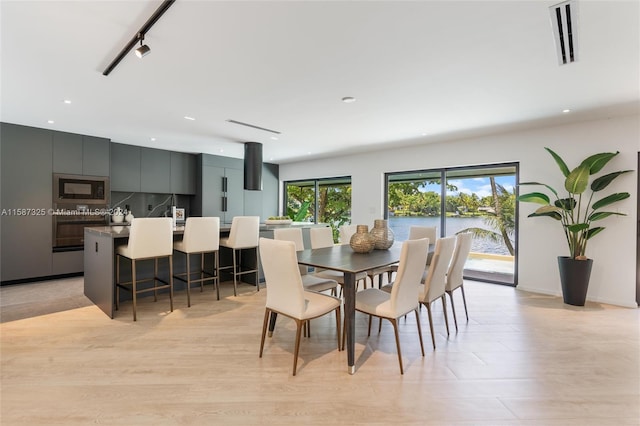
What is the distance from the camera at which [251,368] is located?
7.41ft

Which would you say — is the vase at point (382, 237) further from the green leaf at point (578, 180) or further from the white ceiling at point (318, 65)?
the green leaf at point (578, 180)

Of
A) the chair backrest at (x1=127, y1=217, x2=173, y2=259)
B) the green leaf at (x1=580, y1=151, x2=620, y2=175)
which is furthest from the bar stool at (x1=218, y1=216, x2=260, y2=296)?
the green leaf at (x1=580, y1=151, x2=620, y2=175)

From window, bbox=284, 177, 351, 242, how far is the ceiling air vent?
15.4 feet

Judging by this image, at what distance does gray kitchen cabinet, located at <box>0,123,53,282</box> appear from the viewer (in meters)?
4.41

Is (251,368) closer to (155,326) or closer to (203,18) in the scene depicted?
(155,326)

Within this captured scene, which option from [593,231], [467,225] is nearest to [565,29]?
[593,231]

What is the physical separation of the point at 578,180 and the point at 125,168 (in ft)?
23.7

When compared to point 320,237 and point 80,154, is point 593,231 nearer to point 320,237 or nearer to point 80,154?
point 320,237

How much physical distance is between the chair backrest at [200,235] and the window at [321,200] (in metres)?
2.94

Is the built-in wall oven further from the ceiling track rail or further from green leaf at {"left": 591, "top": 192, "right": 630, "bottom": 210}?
green leaf at {"left": 591, "top": 192, "right": 630, "bottom": 210}

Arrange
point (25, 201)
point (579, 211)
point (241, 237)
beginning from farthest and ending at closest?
1. point (25, 201)
2. point (241, 237)
3. point (579, 211)

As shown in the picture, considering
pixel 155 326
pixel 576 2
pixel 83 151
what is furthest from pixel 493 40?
pixel 83 151

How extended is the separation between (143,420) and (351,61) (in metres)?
2.80

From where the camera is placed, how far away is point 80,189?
16.4ft
